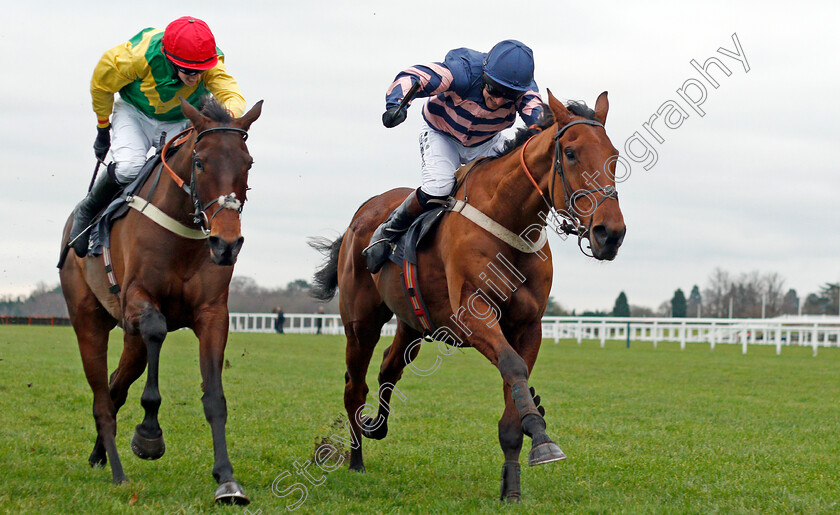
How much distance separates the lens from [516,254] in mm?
4965

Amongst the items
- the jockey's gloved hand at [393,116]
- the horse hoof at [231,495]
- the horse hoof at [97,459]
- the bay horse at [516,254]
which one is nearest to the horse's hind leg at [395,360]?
the bay horse at [516,254]

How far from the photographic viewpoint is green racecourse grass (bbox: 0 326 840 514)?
4699 mm

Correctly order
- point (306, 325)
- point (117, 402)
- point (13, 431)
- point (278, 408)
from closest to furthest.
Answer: point (117, 402) < point (13, 431) < point (278, 408) < point (306, 325)

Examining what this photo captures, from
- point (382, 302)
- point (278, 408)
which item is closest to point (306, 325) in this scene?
point (278, 408)

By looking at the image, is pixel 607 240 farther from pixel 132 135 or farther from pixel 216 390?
pixel 132 135

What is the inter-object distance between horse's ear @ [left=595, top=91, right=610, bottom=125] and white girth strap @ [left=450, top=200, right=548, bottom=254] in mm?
741

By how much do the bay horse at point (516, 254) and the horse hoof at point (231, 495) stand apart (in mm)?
1442

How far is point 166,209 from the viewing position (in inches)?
194

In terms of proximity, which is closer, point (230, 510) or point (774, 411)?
point (230, 510)

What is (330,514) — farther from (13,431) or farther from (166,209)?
(13,431)

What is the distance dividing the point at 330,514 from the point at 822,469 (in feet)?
12.1

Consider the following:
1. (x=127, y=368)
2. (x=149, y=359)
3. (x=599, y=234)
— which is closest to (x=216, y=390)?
(x=149, y=359)

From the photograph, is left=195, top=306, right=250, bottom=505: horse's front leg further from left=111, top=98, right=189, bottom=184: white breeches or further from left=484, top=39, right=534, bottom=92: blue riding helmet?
left=484, top=39, right=534, bottom=92: blue riding helmet

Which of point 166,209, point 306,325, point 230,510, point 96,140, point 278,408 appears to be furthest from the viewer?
point 306,325
